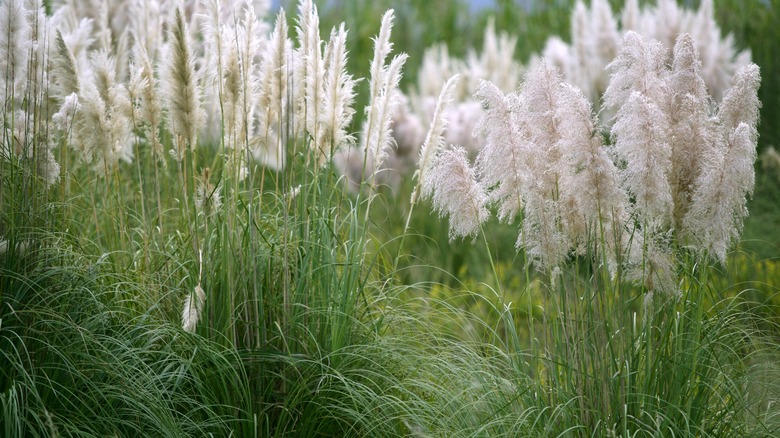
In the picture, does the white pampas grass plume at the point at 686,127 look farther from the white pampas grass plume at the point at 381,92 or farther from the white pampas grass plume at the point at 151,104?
the white pampas grass plume at the point at 151,104

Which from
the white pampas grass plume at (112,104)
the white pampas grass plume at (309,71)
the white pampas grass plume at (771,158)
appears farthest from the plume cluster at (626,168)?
the white pampas grass plume at (771,158)

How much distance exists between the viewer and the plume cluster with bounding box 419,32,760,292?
11.2 ft

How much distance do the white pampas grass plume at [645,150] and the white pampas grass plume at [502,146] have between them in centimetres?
35

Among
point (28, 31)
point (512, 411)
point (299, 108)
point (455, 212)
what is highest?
point (28, 31)

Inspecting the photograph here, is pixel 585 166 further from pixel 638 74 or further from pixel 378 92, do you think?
pixel 378 92

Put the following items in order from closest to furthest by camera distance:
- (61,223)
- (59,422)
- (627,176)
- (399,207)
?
(59,422), (627,176), (61,223), (399,207)

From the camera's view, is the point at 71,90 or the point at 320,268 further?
the point at 71,90

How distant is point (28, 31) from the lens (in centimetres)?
431

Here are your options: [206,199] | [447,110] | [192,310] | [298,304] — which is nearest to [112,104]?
[206,199]

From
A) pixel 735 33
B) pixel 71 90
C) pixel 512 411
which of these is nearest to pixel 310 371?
pixel 512 411

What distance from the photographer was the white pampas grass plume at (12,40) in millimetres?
4016

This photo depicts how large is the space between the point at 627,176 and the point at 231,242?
149cm

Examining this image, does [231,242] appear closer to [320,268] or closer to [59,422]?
[320,268]

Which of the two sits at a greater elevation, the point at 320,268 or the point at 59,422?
the point at 320,268
